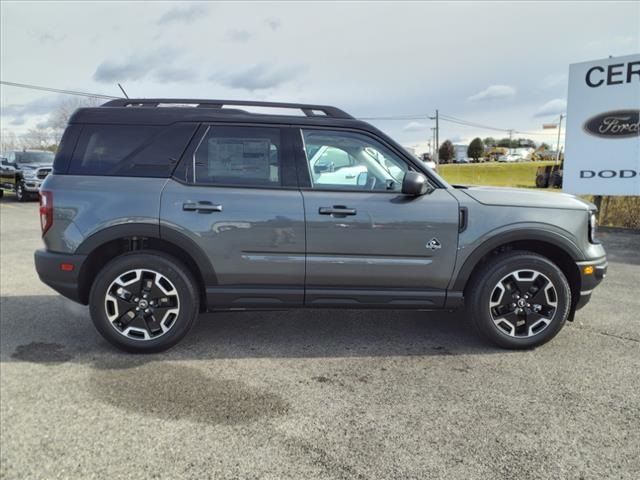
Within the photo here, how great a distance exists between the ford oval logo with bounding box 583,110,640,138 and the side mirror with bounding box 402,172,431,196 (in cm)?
974

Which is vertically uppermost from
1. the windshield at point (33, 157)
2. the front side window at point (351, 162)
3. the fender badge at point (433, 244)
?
the windshield at point (33, 157)

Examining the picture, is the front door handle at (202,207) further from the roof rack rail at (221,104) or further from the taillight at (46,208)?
the taillight at (46,208)

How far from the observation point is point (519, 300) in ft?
12.2

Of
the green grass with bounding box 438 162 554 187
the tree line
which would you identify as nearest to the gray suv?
the green grass with bounding box 438 162 554 187

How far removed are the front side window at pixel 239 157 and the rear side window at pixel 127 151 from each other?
206mm

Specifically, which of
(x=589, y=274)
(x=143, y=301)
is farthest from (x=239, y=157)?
(x=589, y=274)

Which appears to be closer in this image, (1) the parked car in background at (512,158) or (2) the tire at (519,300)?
(2) the tire at (519,300)

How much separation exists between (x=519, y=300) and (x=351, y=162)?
1781 millimetres

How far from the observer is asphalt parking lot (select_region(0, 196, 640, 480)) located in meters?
2.35

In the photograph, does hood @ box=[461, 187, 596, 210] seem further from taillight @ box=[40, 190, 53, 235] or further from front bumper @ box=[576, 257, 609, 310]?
taillight @ box=[40, 190, 53, 235]

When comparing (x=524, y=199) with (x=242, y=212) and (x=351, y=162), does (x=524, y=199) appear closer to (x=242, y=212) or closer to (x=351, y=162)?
(x=351, y=162)

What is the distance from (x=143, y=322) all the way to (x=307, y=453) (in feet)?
6.17

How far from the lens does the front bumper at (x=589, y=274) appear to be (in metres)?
3.75

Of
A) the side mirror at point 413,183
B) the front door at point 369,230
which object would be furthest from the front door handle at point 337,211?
the side mirror at point 413,183
